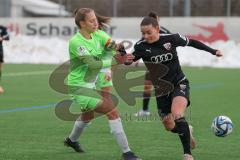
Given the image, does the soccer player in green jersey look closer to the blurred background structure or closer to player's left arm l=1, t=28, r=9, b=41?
player's left arm l=1, t=28, r=9, b=41

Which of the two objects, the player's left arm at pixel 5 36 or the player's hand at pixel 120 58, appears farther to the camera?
the player's left arm at pixel 5 36

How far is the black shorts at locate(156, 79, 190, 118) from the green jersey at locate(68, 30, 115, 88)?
903 mm

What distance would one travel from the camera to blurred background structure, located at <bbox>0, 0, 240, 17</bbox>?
106 ft

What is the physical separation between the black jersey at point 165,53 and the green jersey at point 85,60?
1.74 feet

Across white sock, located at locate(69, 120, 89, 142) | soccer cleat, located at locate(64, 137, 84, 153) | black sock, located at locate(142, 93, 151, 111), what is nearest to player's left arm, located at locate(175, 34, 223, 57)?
white sock, located at locate(69, 120, 89, 142)

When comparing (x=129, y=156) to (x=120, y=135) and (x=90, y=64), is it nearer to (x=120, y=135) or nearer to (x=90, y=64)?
(x=120, y=135)

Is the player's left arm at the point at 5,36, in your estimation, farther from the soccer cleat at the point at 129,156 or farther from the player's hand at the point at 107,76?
the soccer cleat at the point at 129,156

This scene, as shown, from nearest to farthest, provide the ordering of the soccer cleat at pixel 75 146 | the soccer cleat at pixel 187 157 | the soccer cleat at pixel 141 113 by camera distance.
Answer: the soccer cleat at pixel 187 157 → the soccer cleat at pixel 75 146 → the soccer cleat at pixel 141 113

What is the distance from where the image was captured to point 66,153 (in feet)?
29.1

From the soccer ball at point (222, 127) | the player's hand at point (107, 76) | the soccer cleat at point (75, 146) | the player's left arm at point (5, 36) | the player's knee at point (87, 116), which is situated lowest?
the player's left arm at point (5, 36)

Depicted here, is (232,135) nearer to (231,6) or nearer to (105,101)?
(105,101)

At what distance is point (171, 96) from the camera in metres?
8.60

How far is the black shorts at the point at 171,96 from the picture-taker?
8516 mm

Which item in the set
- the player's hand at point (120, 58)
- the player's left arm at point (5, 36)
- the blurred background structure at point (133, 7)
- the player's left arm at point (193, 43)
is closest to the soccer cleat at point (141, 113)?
the player's left arm at point (193, 43)
